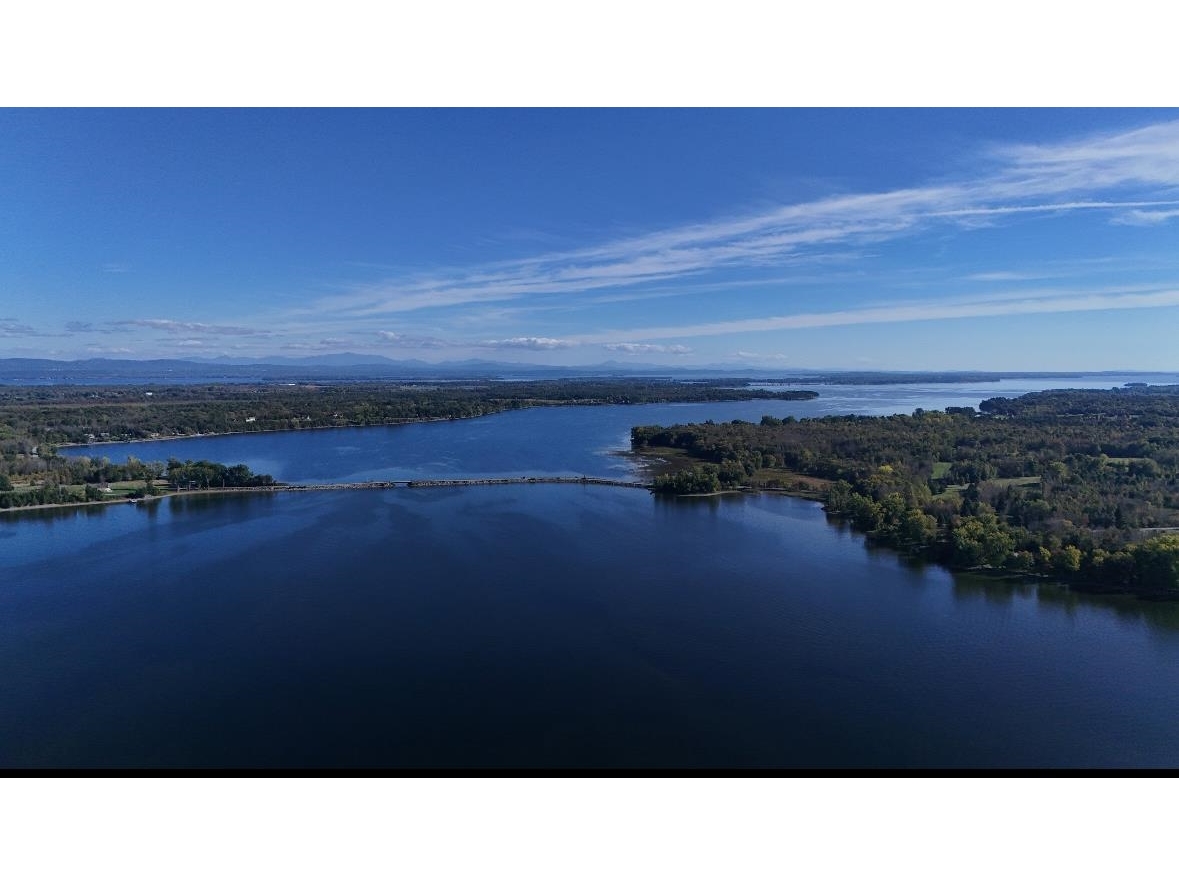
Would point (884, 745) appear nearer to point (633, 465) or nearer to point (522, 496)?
point (522, 496)

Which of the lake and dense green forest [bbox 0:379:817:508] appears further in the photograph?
dense green forest [bbox 0:379:817:508]

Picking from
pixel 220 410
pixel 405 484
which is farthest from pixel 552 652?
pixel 220 410

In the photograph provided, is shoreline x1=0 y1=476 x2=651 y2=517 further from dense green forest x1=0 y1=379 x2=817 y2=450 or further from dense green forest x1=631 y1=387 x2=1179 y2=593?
dense green forest x1=0 y1=379 x2=817 y2=450

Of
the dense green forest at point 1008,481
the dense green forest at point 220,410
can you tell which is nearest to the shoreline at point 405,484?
the dense green forest at point 1008,481

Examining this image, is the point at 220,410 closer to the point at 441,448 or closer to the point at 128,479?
the point at 441,448

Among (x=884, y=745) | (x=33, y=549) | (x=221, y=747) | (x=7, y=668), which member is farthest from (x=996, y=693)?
(x=33, y=549)

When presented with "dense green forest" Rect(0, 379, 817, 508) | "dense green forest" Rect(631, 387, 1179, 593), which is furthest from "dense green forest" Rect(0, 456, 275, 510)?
"dense green forest" Rect(631, 387, 1179, 593)

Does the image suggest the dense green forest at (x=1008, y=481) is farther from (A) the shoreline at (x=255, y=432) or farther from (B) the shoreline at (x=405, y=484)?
(A) the shoreline at (x=255, y=432)
